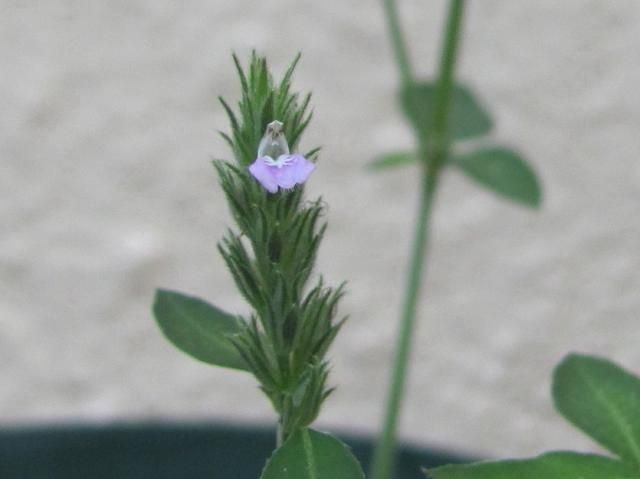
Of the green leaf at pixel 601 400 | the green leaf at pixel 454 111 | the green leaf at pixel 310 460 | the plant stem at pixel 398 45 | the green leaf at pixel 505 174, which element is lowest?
the green leaf at pixel 310 460

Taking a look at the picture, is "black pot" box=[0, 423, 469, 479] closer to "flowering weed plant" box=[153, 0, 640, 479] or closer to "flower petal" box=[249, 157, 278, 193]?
"flowering weed plant" box=[153, 0, 640, 479]

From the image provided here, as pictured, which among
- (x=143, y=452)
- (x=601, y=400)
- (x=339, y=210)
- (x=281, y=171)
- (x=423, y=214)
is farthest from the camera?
(x=339, y=210)

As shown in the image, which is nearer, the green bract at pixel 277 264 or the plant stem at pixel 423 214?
the green bract at pixel 277 264

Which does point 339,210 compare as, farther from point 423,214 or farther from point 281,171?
point 281,171

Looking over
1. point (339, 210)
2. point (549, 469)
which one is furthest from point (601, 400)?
point (339, 210)

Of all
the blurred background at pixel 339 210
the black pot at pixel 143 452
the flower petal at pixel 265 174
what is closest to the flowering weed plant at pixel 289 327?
the flower petal at pixel 265 174

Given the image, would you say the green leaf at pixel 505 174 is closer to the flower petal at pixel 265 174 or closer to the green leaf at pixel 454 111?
the green leaf at pixel 454 111

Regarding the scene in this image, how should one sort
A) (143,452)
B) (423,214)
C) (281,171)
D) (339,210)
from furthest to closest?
(339,210) < (143,452) < (423,214) < (281,171)

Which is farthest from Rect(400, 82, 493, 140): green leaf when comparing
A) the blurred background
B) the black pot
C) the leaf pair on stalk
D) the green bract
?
the blurred background
